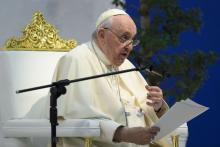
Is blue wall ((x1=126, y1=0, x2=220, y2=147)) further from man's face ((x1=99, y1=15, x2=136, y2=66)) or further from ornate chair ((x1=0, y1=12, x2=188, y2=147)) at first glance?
man's face ((x1=99, y1=15, x2=136, y2=66))

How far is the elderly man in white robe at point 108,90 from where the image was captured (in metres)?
3.55

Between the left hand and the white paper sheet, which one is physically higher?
the left hand

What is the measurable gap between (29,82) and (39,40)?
14.4 inches

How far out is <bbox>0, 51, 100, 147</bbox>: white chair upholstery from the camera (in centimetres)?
357

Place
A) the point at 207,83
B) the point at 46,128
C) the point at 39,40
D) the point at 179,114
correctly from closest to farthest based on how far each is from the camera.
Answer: the point at 179,114 < the point at 46,128 < the point at 39,40 < the point at 207,83

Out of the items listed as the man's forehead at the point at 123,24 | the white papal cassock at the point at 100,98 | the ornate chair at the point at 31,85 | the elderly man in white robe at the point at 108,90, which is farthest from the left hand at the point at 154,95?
the man's forehead at the point at 123,24

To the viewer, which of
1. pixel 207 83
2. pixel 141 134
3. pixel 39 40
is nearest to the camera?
pixel 141 134

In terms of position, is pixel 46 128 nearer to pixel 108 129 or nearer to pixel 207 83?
pixel 108 129

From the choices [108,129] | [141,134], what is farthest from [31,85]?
[141,134]

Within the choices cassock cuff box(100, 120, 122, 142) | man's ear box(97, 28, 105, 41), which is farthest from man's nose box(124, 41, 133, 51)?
cassock cuff box(100, 120, 122, 142)

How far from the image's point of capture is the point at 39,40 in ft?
13.7

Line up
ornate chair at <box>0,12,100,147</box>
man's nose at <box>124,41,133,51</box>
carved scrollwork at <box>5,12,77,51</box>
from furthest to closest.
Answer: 1. carved scrollwork at <box>5,12,77,51</box>
2. man's nose at <box>124,41,133,51</box>
3. ornate chair at <box>0,12,100,147</box>

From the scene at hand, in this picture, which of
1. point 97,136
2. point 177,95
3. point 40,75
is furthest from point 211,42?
point 97,136

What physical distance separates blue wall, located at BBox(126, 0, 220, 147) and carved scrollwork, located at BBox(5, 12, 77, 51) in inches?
111
